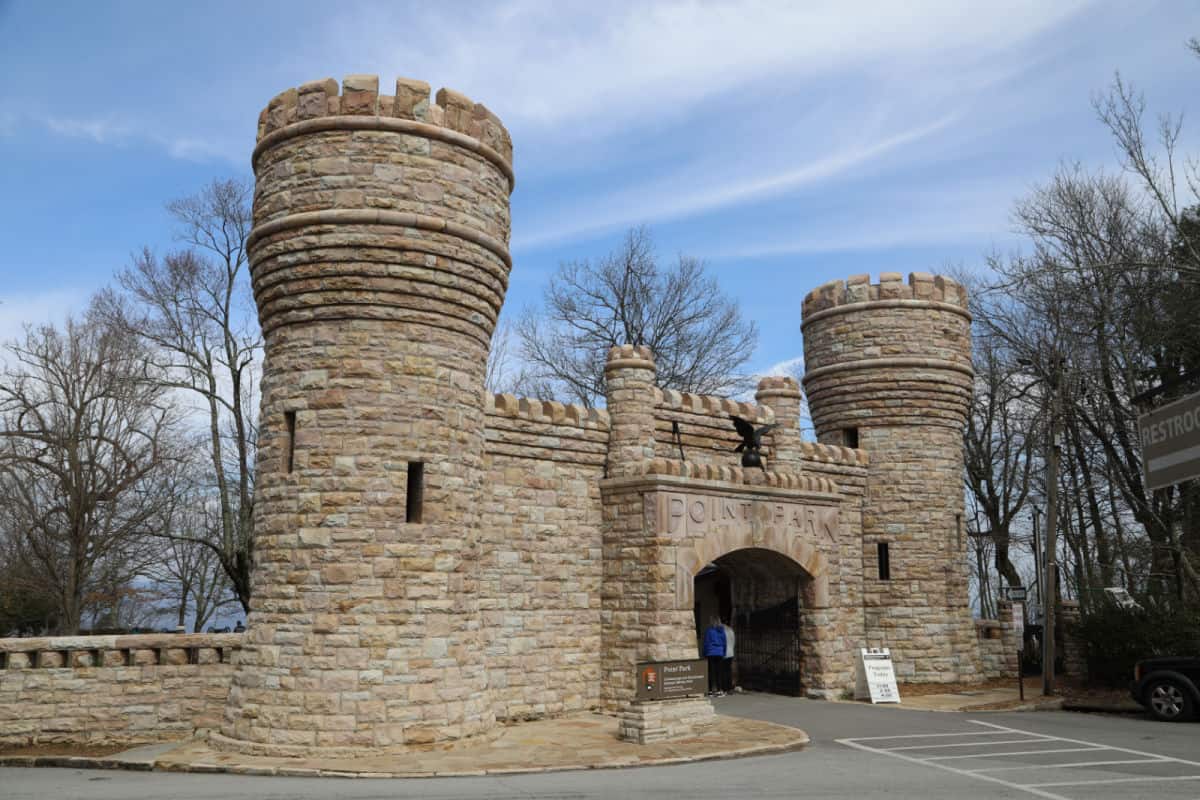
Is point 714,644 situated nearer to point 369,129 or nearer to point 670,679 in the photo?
point 670,679

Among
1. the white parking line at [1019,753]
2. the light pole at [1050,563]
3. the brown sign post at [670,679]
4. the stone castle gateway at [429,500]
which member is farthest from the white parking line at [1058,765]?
the light pole at [1050,563]

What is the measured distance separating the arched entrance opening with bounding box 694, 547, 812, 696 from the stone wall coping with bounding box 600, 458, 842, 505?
110 centimetres

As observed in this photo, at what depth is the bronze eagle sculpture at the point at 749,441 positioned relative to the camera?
Result: 624 inches

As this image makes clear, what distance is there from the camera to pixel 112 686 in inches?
454

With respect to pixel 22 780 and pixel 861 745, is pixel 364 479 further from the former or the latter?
pixel 861 745

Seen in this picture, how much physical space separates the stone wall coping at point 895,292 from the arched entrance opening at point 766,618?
585 cm

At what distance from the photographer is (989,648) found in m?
20.3

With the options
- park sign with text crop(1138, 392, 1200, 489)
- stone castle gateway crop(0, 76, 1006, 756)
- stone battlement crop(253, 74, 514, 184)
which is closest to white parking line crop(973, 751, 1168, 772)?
stone castle gateway crop(0, 76, 1006, 756)

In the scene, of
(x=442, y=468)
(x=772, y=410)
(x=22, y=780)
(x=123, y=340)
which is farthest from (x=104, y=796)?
(x=123, y=340)

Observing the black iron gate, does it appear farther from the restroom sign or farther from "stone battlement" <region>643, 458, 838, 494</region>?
"stone battlement" <region>643, 458, 838, 494</region>

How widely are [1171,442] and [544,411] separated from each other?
1197 centimetres

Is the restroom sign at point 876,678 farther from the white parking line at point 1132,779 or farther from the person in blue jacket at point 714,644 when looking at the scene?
the white parking line at point 1132,779

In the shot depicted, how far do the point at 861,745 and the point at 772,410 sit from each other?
6.97 meters

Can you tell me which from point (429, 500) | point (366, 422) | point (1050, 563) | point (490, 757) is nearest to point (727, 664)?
point (1050, 563)
